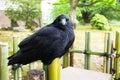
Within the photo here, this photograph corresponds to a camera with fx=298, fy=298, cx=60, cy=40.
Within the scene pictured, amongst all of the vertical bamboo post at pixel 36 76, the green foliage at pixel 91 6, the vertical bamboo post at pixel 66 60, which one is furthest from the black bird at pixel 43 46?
the green foliage at pixel 91 6

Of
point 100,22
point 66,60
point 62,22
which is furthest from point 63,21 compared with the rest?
point 100,22

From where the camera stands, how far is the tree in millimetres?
9344

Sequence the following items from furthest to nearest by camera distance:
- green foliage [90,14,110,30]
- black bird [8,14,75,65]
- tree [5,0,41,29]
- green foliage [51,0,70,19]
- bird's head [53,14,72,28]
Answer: green foliage [51,0,70,19]
green foliage [90,14,110,30]
tree [5,0,41,29]
bird's head [53,14,72,28]
black bird [8,14,75,65]

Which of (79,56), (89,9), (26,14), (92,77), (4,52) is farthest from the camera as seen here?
(89,9)

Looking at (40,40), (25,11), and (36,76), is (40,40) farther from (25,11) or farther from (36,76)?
(25,11)

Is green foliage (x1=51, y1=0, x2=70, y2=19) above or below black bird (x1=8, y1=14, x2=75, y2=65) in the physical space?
above

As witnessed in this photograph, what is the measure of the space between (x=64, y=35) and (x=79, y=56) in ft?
15.1

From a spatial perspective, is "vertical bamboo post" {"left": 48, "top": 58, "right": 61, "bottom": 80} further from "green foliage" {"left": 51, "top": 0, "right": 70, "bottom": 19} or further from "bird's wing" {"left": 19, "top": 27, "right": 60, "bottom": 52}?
"green foliage" {"left": 51, "top": 0, "right": 70, "bottom": 19}

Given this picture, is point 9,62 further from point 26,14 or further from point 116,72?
point 26,14

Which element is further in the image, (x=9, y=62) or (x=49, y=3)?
(x=49, y=3)

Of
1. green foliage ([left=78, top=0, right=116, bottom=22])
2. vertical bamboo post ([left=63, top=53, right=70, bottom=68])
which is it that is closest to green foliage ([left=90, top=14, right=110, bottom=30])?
Result: green foliage ([left=78, top=0, right=116, bottom=22])

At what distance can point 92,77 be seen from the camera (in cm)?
282

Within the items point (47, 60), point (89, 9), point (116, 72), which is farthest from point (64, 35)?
point (89, 9)

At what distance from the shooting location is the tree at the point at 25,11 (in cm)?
934
